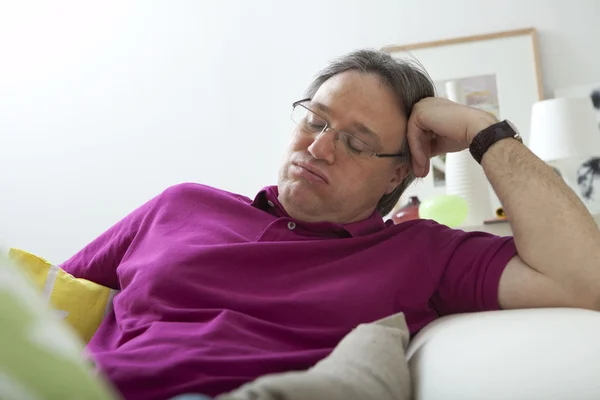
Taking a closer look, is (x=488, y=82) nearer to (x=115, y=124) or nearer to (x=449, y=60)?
(x=449, y=60)

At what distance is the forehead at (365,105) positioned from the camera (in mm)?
1469

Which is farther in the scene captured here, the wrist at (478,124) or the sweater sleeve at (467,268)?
the wrist at (478,124)

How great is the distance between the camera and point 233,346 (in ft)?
3.57

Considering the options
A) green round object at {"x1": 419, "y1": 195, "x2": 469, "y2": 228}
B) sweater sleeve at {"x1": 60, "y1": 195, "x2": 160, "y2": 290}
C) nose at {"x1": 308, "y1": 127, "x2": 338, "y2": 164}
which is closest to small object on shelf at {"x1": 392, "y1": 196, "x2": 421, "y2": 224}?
green round object at {"x1": 419, "y1": 195, "x2": 469, "y2": 228}

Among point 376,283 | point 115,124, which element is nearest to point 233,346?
point 376,283

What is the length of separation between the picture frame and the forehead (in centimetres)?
134

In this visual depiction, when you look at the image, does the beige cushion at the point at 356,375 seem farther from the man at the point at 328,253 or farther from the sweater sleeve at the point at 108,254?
the sweater sleeve at the point at 108,254

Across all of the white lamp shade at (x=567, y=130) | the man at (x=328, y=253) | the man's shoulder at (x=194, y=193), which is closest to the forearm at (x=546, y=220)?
the man at (x=328, y=253)

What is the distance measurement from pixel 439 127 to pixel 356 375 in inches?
29.5

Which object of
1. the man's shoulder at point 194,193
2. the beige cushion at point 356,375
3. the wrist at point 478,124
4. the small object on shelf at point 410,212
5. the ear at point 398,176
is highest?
the wrist at point 478,124

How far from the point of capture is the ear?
156 centimetres

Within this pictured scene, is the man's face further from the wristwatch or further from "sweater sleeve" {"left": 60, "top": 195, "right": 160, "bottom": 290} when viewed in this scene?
"sweater sleeve" {"left": 60, "top": 195, "right": 160, "bottom": 290}

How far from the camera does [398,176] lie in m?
1.58

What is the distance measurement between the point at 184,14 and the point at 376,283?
2372 mm
